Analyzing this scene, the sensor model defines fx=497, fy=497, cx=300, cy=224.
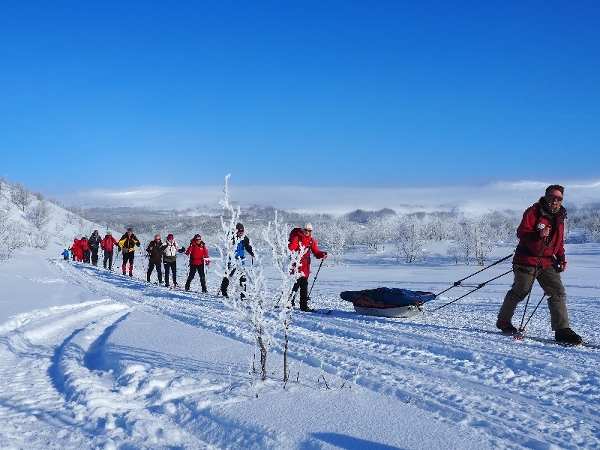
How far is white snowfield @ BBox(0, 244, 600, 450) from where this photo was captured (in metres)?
3.11

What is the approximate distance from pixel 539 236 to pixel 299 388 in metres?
3.64

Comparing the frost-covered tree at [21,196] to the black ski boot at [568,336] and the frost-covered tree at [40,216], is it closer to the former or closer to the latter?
the frost-covered tree at [40,216]

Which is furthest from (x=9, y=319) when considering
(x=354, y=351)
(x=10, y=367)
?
(x=354, y=351)

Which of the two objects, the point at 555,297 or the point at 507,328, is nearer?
the point at 555,297

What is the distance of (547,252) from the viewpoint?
19.6ft

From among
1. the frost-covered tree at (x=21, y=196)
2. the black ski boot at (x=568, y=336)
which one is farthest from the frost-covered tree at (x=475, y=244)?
the frost-covered tree at (x=21, y=196)

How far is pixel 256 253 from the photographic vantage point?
14.3ft

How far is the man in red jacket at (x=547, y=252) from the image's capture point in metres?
5.82

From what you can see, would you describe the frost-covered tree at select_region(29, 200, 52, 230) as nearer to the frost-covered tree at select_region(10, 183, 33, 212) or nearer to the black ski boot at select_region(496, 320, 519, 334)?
the frost-covered tree at select_region(10, 183, 33, 212)

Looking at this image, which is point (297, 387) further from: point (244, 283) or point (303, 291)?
point (303, 291)

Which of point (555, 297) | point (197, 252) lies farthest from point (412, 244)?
point (555, 297)

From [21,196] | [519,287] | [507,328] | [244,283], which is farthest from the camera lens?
[21,196]

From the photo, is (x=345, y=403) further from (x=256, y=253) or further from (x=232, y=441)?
(x=256, y=253)

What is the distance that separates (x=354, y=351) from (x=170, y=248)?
1018cm
